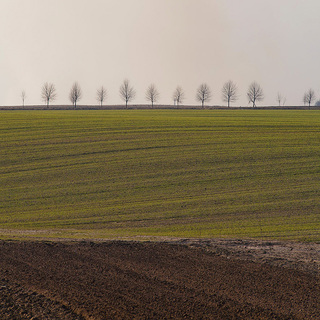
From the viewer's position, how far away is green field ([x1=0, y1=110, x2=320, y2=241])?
24.4 m

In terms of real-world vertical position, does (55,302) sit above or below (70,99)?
below

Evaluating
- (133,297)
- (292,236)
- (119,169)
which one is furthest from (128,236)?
(119,169)

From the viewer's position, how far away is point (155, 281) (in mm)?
13469

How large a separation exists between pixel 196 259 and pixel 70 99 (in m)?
113

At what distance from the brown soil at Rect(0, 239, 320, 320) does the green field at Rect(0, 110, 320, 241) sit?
4514mm

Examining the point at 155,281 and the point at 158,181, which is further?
the point at 158,181

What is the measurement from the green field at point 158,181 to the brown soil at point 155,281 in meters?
4.51

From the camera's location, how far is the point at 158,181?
32438 mm

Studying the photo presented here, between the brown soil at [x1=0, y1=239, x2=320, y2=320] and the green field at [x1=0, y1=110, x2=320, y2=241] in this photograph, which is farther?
the green field at [x1=0, y1=110, x2=320, y2=241]

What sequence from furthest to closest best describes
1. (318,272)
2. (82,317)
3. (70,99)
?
(70,99) < (318,272) < (82,317)

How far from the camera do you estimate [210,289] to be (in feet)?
41.9

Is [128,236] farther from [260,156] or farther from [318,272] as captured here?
[260,156]

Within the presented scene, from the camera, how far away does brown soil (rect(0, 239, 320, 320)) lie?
11.3 meters

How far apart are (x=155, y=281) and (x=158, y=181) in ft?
62.6
